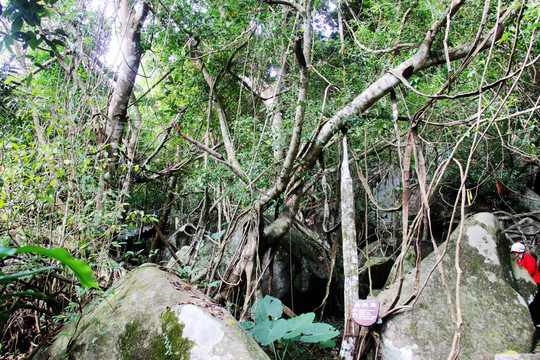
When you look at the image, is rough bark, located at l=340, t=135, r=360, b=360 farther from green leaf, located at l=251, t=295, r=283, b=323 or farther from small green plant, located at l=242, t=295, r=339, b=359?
green leaf, located at l=251, t=295, r=283, b=323

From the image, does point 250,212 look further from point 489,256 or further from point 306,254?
point 489,256

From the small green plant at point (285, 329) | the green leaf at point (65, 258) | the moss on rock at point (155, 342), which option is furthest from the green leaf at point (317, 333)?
the green leaf at point (65, 258)

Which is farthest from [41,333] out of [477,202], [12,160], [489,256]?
[477,202]

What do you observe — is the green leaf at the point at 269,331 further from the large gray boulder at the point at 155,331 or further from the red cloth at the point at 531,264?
the red cloth at the point at 531,264

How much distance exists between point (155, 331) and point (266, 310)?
1.44 m

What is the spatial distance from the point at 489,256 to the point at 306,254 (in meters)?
2.70

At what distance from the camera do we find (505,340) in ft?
8.99

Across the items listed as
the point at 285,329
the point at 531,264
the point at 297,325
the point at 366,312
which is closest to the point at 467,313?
the point at 366,312

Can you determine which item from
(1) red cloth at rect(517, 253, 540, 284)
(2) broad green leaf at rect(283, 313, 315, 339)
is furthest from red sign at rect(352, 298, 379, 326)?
(1) red cloth at rect(517, 253, 540, 284)

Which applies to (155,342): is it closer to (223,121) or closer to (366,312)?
(366,312)

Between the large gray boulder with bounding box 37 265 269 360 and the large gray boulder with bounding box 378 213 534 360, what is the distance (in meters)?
1.45

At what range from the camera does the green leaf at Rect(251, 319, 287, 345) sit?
2547 mm

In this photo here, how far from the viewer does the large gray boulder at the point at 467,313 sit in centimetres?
264

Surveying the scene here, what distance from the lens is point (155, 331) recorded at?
6.14 feet
